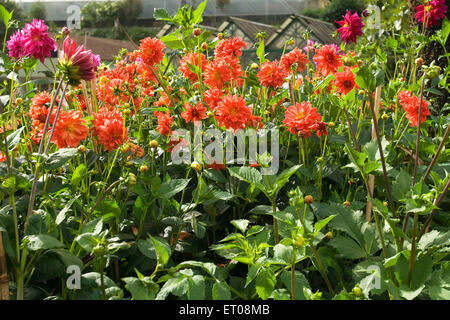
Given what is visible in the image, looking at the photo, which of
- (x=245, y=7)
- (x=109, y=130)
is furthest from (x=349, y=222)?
(x=245, y=7)

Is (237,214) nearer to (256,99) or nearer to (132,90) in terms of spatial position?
(256,99)

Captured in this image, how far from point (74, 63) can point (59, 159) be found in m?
0.20

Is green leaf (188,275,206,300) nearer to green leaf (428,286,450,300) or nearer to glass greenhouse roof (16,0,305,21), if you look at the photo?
green leaf (428,286,450,300)

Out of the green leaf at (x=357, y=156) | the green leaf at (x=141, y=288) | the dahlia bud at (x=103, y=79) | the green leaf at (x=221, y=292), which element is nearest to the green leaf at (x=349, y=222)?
the green leaf at (x=357, y=156)

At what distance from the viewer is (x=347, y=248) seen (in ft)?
3.18

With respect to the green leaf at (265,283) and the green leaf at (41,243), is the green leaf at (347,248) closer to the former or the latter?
the green leaf at (265,283)

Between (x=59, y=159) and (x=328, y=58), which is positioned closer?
(x=59, y=159)

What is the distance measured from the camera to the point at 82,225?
37.8 inches

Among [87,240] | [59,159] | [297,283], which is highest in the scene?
[59,159]

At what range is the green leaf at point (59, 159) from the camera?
96cm

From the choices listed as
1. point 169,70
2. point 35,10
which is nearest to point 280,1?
point 35,10

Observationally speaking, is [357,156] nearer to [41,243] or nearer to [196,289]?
[196,289]

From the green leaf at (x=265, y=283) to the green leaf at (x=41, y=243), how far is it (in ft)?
1.19

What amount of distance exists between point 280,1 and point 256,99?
36203 mm
